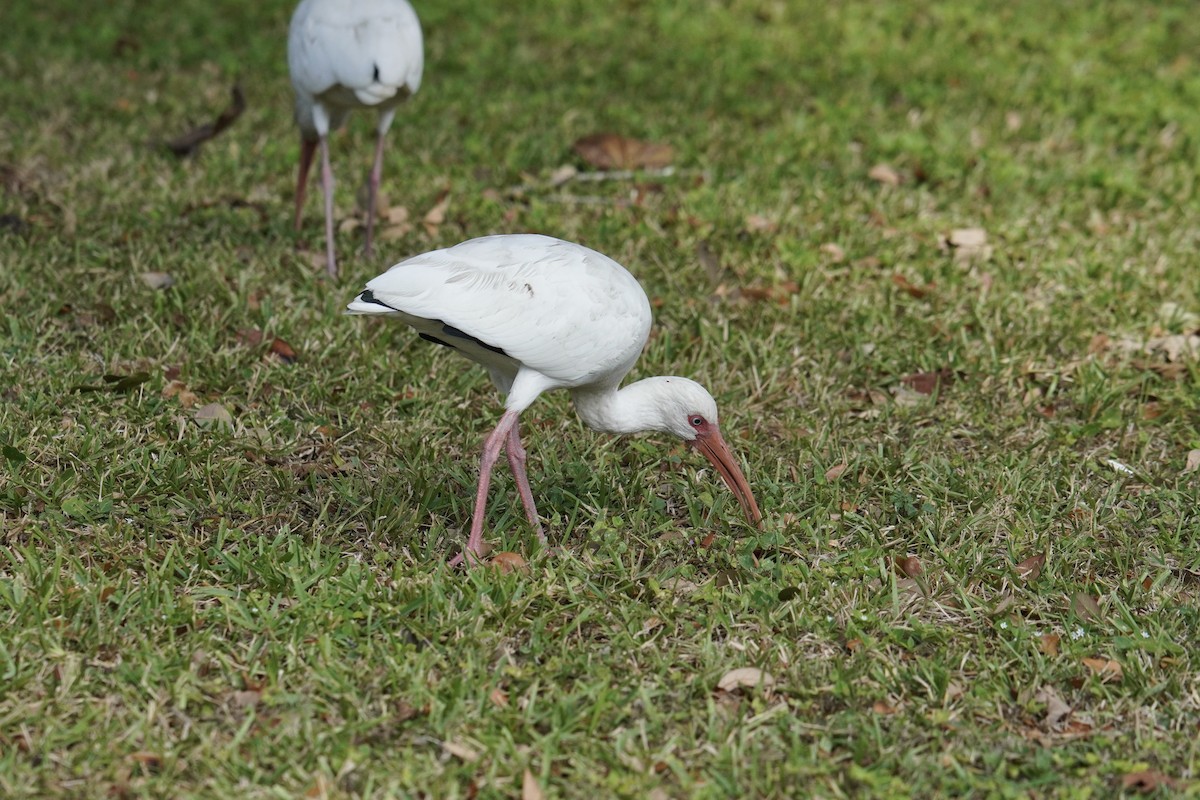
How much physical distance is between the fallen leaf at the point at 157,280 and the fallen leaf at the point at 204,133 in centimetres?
151

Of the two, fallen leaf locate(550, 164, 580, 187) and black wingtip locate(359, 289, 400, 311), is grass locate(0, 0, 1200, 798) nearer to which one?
fallen leaf locate(550, 164, 580, 187)

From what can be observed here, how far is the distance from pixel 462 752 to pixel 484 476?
871mm

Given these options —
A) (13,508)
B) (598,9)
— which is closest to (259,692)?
(13,508)

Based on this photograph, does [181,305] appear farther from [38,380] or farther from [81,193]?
[81,193]

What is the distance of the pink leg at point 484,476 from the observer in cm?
354

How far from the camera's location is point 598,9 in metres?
8.91

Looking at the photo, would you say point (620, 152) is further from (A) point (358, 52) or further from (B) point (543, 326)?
(B) point (543, 326)

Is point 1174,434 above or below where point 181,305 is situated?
below

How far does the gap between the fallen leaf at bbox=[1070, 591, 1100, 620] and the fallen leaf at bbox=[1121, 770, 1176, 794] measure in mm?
634

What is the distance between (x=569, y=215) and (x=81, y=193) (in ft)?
7.22

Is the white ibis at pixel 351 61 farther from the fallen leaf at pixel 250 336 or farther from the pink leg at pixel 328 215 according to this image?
the fallen leaf at pixel 250 336

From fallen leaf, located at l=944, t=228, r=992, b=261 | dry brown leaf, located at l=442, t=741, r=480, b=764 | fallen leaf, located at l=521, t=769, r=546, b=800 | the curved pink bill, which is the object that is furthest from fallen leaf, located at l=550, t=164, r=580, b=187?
fallen leaf, located at l=521, t=769, r=546, b=800

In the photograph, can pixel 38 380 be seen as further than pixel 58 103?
No

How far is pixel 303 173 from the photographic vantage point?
5.95 m
